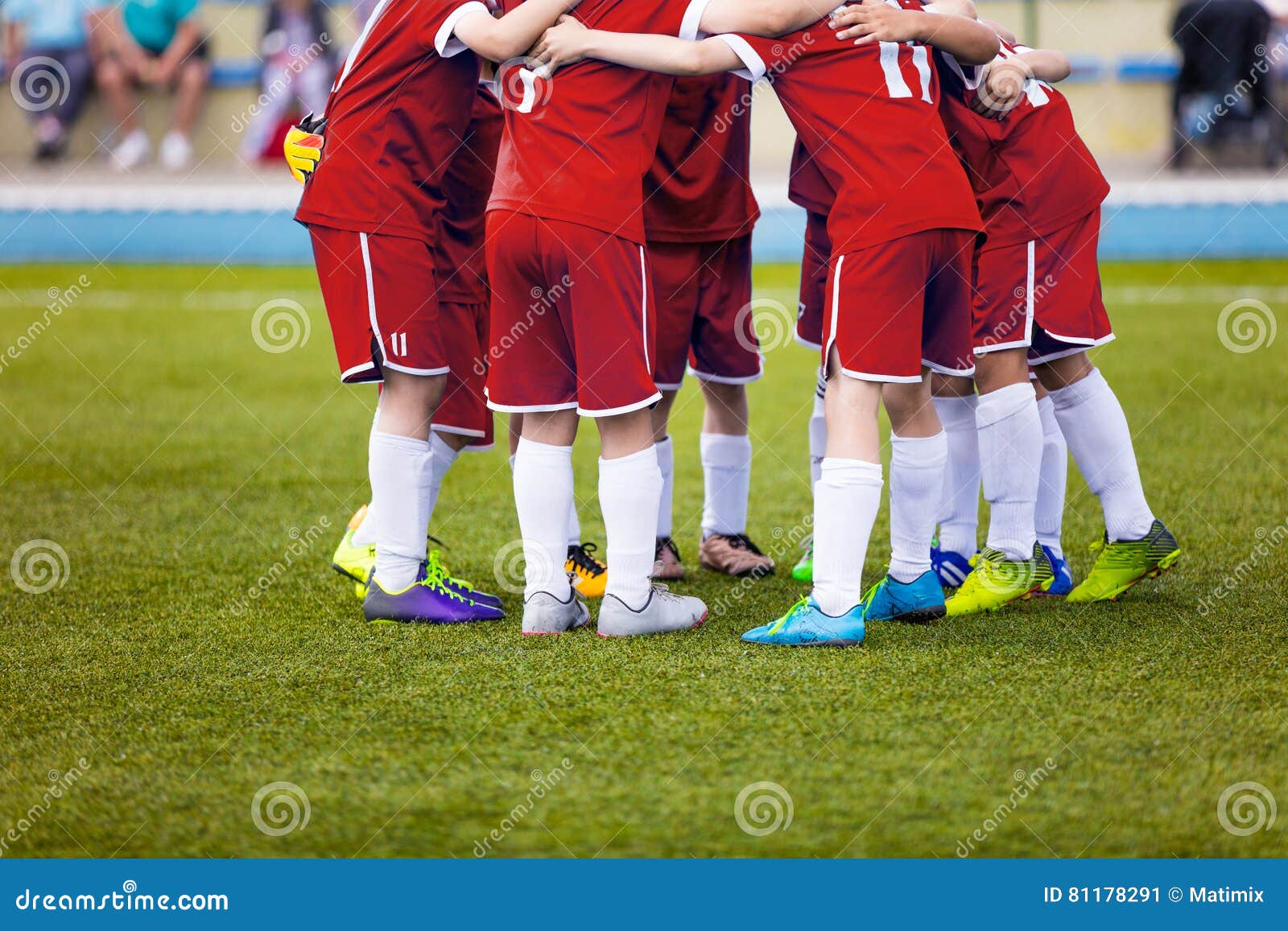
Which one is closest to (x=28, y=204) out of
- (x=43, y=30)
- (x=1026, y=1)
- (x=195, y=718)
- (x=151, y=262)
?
(x=151, y=262)

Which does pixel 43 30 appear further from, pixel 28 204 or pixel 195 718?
pixel 195 718

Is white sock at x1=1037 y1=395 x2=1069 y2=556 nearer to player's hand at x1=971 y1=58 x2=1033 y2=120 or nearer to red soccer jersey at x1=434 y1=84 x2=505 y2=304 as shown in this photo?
player's hand at x1=971 y1=58 x2=1033 y2=120

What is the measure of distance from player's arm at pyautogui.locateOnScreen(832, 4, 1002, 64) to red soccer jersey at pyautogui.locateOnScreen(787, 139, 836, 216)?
1.67 feet

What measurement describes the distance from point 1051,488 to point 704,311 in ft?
3.52

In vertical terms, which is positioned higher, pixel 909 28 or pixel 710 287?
pixel 909 28

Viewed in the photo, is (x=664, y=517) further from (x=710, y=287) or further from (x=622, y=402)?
(x=622, y=402)

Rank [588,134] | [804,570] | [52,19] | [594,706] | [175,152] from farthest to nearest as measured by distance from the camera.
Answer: [175,152] → [52,19] → [804,570] → [588,134] → [594,706]

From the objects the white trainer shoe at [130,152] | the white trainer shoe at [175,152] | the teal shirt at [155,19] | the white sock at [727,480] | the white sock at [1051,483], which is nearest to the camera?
the white sock at [1051,483]

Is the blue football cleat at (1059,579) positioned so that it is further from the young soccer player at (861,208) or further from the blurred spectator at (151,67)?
the blurred spectator at (151,67)

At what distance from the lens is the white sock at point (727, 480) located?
169 inches

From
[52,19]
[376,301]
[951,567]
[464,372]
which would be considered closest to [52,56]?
[52,19]

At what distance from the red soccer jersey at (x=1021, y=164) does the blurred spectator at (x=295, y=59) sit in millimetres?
11074

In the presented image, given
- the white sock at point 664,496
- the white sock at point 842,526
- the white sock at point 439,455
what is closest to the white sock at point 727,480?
the white sock at point 664,496

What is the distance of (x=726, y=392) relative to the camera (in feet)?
14.1
